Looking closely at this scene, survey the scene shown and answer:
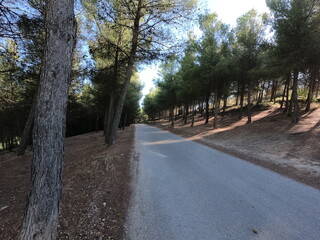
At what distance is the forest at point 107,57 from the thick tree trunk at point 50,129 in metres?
0.01

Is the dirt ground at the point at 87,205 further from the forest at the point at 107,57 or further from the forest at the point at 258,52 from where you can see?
the forest at the point at 258,52

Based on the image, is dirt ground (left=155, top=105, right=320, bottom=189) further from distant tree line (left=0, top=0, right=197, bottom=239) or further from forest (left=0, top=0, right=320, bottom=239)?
distant tree line (left=0, top=0, right=197, bottom=239)

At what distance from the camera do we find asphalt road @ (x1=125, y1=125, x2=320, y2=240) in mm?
2879

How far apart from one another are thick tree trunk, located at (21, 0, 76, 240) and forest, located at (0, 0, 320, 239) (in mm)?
12

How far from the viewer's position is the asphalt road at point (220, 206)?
113 inches

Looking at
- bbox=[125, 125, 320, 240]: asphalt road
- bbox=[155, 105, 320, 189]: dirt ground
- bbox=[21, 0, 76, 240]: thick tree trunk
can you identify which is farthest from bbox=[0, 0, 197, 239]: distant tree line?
bbox=[155, 105, 320, 189]: dirt ground

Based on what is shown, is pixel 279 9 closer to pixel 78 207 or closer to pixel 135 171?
pixel 135 171

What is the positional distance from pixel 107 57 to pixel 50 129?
32.1 feet

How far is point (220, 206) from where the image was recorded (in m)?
3.67

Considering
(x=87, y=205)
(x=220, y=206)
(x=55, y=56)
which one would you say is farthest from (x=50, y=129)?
(x=220, y=206)

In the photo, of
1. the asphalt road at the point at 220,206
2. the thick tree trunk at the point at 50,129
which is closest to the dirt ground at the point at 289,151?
the asphalt road at the point at 220,206

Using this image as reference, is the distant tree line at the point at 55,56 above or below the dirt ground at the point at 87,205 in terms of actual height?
A: above

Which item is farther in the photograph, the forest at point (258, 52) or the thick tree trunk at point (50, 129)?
the forest at point (258, 52)

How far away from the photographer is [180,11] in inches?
356
